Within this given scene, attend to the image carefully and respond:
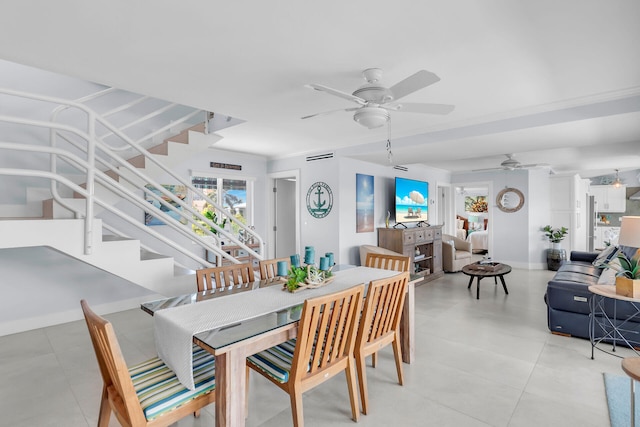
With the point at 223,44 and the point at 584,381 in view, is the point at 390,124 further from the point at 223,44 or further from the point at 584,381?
the point at 584,381

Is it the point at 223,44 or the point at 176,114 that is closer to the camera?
the point at 223,44

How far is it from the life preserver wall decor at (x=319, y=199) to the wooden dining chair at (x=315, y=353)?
3.46 meters

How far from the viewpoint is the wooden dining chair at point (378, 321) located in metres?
2.10

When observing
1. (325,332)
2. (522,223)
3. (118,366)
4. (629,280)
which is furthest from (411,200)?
(118,366)

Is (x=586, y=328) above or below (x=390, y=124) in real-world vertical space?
below

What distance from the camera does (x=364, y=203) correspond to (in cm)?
574

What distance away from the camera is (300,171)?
5.81 m

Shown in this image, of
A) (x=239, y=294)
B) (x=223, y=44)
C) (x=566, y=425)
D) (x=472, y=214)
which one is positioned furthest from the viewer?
(x=472, y=214)

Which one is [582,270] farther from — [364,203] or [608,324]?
[364,203]

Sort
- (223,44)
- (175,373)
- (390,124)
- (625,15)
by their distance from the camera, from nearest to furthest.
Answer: (175,373)
(625,15)
(223,44)
(390,124)

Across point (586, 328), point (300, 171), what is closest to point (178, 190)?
point (300, 171)

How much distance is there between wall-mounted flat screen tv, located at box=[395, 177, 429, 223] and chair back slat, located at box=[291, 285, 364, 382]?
453 centimetres

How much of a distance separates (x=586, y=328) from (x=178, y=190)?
527 cm

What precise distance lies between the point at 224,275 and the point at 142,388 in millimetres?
1182
